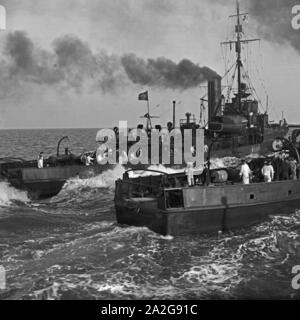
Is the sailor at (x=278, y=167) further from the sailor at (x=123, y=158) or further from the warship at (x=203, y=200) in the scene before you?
the sailor at (x=123, y=158)

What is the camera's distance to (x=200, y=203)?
54.0ft

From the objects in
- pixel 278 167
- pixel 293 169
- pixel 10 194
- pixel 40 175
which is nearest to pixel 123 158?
pixel 40 175

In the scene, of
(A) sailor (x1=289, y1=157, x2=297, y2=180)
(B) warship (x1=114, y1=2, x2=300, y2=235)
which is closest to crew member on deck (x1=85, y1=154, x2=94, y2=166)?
(B) warship (x1=114, y1=2, x2=300, y2=235)

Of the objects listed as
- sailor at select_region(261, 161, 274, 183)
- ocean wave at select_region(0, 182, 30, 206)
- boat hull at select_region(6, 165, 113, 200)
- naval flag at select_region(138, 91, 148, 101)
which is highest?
naval flag at select_region(138, 91, 148, 101)

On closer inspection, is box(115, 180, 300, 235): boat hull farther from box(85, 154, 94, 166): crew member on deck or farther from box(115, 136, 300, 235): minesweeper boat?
box(85, 154, 94, 166): crew member on deck

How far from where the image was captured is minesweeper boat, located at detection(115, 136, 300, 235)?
16.1m

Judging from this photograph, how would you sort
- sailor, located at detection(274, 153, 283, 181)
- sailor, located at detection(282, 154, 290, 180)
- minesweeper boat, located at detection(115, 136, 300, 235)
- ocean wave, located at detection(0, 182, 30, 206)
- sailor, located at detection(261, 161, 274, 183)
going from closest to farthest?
minesweeper boat, located at detection(115, 136, 300, 235) → sailor, located at detection(261, 161, 274, 183) → sailor, located at detection(282, 154, 290, 180) → sailor, located at detection(274, 153, 283, 181) → ocean wave, located at detection(0, 182, 30, 206)

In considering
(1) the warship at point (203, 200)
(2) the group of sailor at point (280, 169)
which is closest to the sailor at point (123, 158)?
(1) the warship at point (203, 200)

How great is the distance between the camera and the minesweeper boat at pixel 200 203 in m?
16.1

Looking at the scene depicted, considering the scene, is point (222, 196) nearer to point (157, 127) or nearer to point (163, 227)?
point (163, 227)
